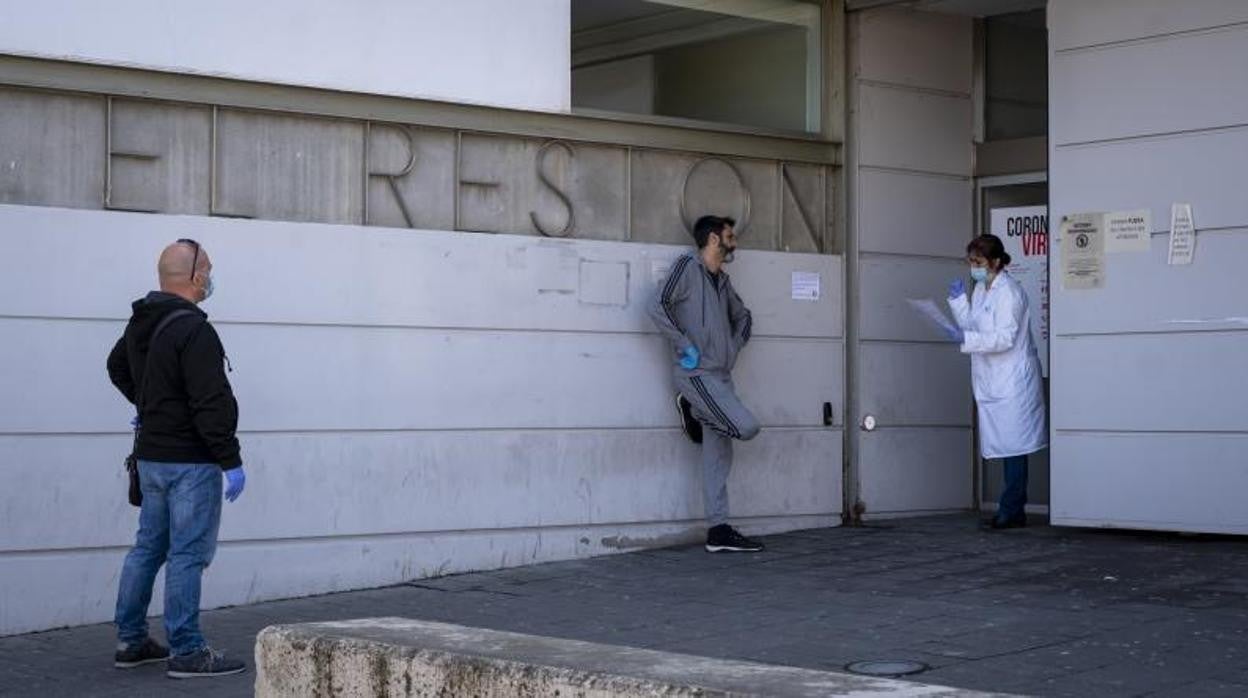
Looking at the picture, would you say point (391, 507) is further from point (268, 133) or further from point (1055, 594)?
point (1055, 594)

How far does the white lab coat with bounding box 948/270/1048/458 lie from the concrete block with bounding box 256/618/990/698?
679 cm

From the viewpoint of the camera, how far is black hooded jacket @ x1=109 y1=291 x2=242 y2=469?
309 inches

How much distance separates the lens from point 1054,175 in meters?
11.9

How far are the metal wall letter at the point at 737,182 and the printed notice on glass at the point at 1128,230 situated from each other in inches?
90.4

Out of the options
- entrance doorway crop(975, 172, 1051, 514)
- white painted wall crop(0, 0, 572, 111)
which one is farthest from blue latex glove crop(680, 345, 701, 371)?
entrance doorway crop(975, 172, 1051, 514)

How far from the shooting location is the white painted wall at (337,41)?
30.8 ft

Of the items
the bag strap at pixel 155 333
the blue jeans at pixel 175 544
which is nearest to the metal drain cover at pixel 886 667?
the blue jeans at pixel 175 544

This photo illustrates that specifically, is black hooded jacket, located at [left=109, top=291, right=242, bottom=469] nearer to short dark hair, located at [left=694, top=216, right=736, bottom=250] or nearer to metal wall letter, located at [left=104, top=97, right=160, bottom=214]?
metal wall letter, located at [left=104, top=97, right=160, bottom=214]

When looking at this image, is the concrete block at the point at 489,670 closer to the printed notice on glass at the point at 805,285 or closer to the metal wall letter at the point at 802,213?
the printed notice on glass at the point at 805,285

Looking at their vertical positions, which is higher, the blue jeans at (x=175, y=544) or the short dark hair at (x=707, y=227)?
the short dark hair at (x=707, y=227)

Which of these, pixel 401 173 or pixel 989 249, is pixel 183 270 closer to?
pixel 401 173

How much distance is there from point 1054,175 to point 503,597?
4.67 meters

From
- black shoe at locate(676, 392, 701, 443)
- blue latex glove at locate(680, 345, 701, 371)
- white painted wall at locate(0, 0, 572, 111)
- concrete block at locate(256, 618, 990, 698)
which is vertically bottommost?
concrete block at locate(256, 618, 990, 698)

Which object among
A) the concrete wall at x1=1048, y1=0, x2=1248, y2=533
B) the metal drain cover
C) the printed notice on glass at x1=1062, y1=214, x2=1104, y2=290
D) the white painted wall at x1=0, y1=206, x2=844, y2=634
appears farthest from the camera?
the printed notice on glass at x1=1062, y1=214, x2=1104, y2=290
